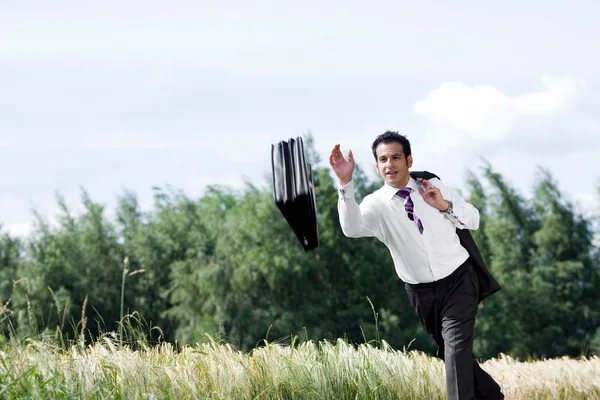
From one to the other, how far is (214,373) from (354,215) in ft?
4.97

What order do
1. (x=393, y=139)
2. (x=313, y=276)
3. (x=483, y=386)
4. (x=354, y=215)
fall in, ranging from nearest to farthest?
(x=354, y=215), (x=393, y=139), (x=483, y=386), (x=313, y=276)

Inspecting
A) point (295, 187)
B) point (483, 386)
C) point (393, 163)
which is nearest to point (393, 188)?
point (393, 163)

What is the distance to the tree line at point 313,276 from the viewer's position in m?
40.1

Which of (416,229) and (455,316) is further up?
(416,229)

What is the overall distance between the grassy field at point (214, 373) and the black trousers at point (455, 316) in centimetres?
74

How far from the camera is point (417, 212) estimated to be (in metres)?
5.46

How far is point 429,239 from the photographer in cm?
544

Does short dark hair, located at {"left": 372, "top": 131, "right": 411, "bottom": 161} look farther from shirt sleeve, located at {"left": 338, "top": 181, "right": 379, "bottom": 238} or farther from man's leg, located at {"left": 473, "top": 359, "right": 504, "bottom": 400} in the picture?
man's leg, located at {"left": 473, "top": 359, "right": 504, "bottom": 400}

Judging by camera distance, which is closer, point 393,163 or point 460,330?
point 460,330

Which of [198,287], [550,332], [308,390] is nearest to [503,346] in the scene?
[550,332]

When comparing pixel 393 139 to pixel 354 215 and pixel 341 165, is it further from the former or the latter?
pixel 354 215

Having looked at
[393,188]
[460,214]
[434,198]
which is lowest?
[460,214]

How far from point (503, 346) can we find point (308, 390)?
129ft

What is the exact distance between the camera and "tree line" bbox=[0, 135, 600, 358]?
132ft
